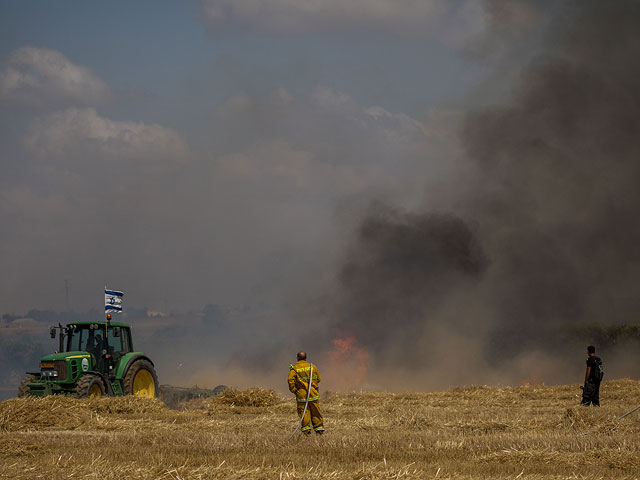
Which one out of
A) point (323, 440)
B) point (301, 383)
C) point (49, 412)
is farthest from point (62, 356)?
point (323, 440)

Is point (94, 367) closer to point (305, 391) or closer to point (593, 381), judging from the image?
point (305, 391)

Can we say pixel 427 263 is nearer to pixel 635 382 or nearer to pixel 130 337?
pixel 635 382

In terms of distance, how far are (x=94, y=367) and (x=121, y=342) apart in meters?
1.37

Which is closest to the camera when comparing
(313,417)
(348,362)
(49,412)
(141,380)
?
(313,417)

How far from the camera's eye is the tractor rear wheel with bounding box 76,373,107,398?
73.2 ft

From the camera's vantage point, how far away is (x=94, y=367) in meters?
24.3

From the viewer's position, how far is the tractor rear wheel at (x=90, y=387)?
2231 centimetres

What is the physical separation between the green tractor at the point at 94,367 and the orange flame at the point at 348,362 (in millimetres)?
24784

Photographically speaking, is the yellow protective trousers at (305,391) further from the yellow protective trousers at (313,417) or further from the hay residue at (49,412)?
the hay residue at (49,412)

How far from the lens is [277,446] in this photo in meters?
14.6

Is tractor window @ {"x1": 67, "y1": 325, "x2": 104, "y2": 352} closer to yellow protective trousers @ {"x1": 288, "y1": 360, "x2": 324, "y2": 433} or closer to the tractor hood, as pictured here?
the tractor hood

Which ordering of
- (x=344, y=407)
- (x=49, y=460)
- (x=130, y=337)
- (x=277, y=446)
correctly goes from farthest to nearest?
1. (x=130, y=337)
2. (x=344, y=407)
3. (x=277, y=446)
4. (x=49, y=460)

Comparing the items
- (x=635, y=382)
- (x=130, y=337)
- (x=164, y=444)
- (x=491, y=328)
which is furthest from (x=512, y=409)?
(x=491, y=328)

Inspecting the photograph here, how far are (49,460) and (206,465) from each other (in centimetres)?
273
